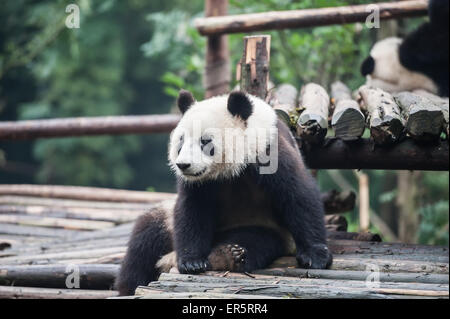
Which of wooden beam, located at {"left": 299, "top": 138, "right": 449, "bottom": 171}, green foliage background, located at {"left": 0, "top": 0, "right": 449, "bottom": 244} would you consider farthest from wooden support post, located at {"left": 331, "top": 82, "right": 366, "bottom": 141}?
green foliage background, located at {"left": 0, "top": 0, "right": 449, "bottom": 244}

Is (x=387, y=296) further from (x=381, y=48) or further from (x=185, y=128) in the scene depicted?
(x=381, y=48)

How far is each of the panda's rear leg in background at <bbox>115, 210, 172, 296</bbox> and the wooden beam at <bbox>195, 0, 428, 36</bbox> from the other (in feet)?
7.29

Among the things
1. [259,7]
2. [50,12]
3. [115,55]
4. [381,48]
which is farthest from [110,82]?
[381,48]

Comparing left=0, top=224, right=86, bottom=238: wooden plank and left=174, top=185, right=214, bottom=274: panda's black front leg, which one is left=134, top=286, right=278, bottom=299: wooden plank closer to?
left=174, top=185, right=214, bottom=274: panda's black front leg

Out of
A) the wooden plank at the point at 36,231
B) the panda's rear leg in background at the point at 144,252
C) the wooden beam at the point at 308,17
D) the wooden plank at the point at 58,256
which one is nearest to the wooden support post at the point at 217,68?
the wooden beam at the point at 308,17

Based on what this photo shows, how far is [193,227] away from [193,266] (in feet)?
0.74

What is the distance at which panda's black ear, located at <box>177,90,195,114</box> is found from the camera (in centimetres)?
338

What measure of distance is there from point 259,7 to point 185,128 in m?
3.73

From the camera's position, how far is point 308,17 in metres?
4.93

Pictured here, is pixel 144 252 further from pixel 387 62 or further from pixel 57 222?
pixel 387 62

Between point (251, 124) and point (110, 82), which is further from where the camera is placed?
point (110, 82)

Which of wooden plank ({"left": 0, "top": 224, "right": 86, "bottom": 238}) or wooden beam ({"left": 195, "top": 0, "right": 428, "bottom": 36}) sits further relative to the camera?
wooden plank ({"left": 0, "top": 224, "right": 86, "bottom": 238})

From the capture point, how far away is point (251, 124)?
3.20 meters

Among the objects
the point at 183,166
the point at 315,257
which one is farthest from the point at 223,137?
the point at 315,257
